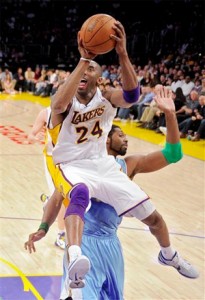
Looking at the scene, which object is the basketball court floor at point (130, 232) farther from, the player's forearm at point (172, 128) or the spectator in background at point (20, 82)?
the spectator in background at point (20, 82)

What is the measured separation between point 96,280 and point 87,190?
565 mm

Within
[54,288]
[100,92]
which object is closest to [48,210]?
[100,92]

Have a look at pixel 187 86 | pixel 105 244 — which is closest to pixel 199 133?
pixel 187 86

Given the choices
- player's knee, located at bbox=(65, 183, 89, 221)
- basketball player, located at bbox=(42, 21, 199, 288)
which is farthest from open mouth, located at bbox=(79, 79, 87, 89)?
player's knee, located at bbox=(65, 183, 89, 221)

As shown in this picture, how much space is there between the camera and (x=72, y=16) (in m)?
29.2

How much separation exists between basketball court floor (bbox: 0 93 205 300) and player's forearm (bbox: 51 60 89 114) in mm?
2382

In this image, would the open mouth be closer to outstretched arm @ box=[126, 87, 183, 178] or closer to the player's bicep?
outstretched arm @ box=[126, 87, 183, 178]

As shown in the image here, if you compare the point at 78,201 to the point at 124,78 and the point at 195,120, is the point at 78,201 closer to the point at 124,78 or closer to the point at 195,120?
the point at 124,78

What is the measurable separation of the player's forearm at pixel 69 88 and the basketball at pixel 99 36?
0.11 metres

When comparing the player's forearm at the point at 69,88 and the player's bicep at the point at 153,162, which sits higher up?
A: the player's forearm at the point at 69,88

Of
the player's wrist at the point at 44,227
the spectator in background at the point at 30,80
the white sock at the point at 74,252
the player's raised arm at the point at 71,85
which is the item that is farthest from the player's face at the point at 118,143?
the spectator in background at the point at 30,80

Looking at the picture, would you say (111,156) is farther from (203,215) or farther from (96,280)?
(203,215)

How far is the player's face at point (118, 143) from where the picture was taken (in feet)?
13.5

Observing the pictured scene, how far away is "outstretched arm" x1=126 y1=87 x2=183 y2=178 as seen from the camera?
3678mm
